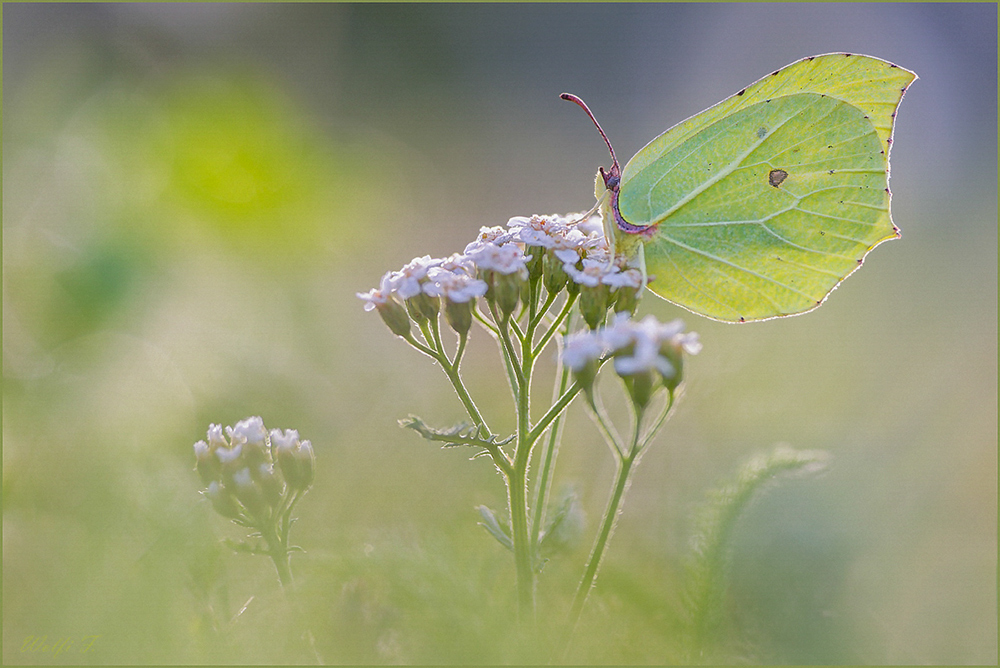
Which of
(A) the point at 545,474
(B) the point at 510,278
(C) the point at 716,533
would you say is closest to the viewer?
(C) the point at 716,533

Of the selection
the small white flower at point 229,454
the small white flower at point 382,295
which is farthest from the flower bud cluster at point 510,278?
the small white flower at point 229,454

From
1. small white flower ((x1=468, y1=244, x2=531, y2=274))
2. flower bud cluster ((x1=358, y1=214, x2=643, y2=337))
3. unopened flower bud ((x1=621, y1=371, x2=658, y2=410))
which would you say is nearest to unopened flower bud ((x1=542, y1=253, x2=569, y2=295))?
flower bud cluster ((x1=358, y1=214, x2=643, y2=337))

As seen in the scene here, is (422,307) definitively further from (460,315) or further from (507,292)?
(507,292)

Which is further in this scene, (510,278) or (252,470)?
(510,278)

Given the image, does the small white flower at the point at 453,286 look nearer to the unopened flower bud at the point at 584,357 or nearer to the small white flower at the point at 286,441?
the unopened flower bud at the point at 584,357

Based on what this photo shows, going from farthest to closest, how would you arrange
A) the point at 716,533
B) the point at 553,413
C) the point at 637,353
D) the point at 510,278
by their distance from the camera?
the point at 510,278 → the point at 553,413 → the point at 637,353 → the point at 716,533

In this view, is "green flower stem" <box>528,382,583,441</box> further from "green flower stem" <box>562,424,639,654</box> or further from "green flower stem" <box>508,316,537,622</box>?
"green flower stem" <box>562,424,639,654</box>

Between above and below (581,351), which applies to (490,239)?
above

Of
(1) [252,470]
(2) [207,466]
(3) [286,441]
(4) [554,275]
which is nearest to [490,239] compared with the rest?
(4) [554,275]

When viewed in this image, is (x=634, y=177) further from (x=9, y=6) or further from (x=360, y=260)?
(x=9, y=6)
